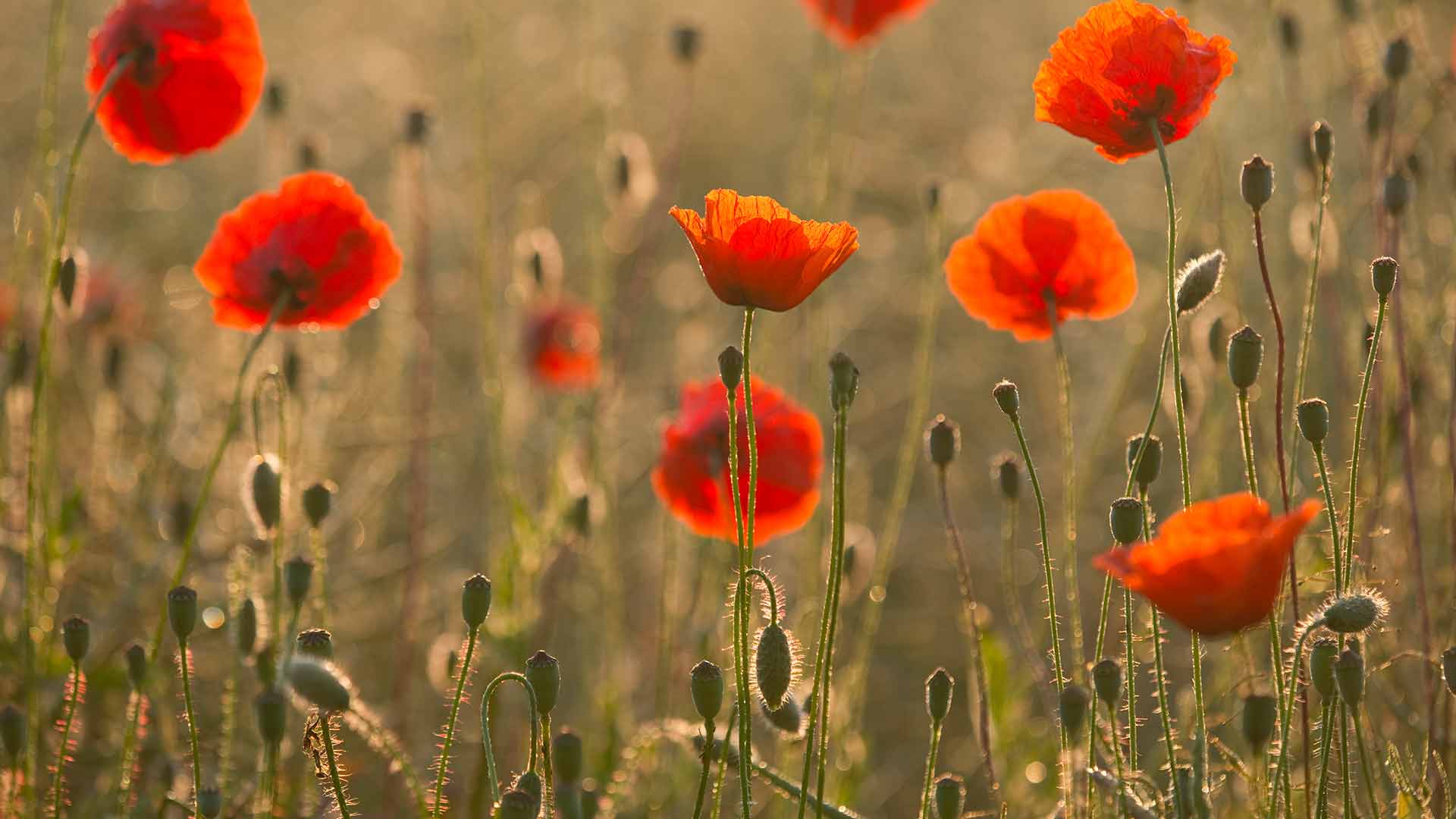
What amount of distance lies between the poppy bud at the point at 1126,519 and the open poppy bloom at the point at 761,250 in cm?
29

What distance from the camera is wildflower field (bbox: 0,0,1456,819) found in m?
1.23

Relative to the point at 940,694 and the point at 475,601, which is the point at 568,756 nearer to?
the point at 475,601

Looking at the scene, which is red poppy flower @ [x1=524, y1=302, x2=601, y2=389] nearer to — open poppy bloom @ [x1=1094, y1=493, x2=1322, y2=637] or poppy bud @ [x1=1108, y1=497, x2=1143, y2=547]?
poppy bud @ [x1=1108, y1=497, x2=1143, y2=547]

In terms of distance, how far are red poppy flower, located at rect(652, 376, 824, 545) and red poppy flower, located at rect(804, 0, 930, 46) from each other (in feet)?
2.58

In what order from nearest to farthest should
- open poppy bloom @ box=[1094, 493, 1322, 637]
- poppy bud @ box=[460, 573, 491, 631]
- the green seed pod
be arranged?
open poppy bloom @ box=[1094, 493, 1322, 637] < the green seed pod < poppy bud @ box=[460, 573, 491, 631]

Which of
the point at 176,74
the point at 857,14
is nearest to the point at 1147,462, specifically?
the point at 176,74

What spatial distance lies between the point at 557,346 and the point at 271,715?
80.3 inches

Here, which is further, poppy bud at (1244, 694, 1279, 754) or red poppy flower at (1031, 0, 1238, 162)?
red poppy flower at (1031, 0, 1238, 162)

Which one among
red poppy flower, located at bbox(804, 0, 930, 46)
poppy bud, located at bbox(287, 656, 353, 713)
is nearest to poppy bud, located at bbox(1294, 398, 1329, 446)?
poppy bud, located at bbox(287, 656, 353, 713)

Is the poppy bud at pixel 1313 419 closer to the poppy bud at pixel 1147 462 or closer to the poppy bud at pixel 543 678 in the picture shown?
the poppy bud at pixel 1147 462

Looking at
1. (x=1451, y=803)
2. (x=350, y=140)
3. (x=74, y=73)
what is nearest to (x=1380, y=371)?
(x=1451, y=803)

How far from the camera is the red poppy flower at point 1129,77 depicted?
4.03ft

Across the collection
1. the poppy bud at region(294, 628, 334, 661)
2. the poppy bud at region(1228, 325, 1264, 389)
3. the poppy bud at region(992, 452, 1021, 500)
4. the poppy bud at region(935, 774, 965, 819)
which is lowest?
the poppy bud at region(935, 774, 965, 819)

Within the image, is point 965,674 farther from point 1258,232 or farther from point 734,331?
point 1258,232
